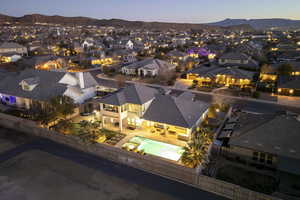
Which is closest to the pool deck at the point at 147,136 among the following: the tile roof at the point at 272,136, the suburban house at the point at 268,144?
the suburban house at the point at 268,144

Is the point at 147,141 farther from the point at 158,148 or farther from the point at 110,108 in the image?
the point at 110,108

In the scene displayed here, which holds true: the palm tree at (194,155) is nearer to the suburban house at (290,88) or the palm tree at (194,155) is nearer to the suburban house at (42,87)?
the suburban house at (42,87)

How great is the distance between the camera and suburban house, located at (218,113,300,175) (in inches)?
606

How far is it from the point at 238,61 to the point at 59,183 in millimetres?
52689

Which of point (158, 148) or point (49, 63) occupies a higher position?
point (49, 63)

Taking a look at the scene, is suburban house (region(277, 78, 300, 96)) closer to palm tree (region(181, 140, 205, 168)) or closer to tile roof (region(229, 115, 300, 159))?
tile roof (region(229, 115, 300, 159))

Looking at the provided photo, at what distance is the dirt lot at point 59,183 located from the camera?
14.7 m

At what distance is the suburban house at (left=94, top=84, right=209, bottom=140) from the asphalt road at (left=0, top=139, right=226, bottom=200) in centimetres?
557

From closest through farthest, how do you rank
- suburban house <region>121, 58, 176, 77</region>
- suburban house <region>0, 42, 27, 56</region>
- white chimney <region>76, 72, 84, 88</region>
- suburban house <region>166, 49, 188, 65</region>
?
white chimney <region>76, 72, 84, 88</region>
suburban house <region>121, 58, 176, 77</region>
suburban house <region>166, 49, 188, 65</region>
suburban house <region>0, 42, 27, 56</region>

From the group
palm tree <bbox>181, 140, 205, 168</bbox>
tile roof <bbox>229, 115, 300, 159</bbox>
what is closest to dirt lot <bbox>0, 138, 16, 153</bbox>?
palm tree <bbox>181, 140, 205, 168</bbox>

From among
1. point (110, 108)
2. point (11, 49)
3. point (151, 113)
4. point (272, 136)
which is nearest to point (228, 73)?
point (151, 113)

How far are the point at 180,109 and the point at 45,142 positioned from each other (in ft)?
52.3

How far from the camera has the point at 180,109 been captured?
22.1 m

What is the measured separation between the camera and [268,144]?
16547mm
